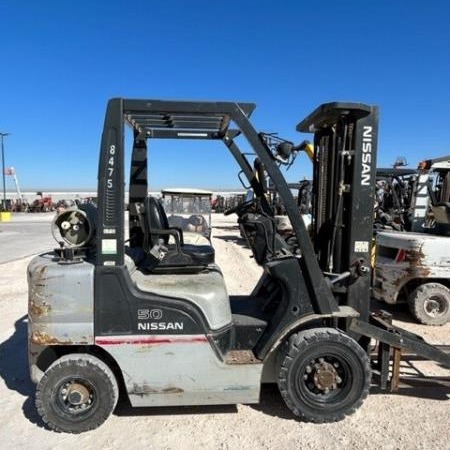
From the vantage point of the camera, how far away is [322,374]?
382 cm

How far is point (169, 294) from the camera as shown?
3.72 m

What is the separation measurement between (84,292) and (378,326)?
2802mm

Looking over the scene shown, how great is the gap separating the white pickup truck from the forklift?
9.63ft

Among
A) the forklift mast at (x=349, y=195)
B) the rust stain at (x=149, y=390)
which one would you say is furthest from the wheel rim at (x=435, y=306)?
the rust stain at (x=149, y=390)

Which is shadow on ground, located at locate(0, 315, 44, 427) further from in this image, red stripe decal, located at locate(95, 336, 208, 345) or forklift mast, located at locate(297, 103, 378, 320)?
forklift mast, located at locate(297, 103, 378, 320)

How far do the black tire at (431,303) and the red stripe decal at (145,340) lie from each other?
176 inches

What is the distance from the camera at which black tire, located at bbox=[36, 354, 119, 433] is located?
369cm

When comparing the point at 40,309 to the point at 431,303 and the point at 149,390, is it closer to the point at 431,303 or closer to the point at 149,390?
the point at 149,390

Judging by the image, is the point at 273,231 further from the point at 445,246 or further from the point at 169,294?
the point at 445,246

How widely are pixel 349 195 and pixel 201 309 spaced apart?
1682mm

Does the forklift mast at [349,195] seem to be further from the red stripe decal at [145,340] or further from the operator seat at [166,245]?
the red stripe decal at [145,340]

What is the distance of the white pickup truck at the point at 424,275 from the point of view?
6.83 meters

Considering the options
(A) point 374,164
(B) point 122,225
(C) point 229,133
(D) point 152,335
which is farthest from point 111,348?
(A) point 374,164

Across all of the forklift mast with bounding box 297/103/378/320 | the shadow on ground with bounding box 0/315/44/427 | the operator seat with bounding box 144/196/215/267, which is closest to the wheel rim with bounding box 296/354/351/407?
the forklift mast with bounding box 297/103/378/320
